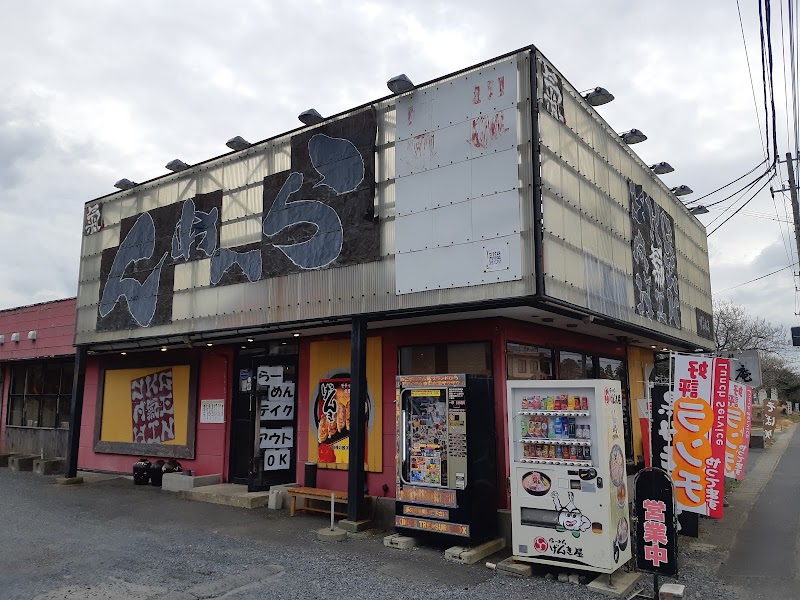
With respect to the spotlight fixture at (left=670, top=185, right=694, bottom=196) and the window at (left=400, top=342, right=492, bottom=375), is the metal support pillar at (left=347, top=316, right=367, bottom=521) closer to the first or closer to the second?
the window at (left=400, top=342, right=492, bottom=375)

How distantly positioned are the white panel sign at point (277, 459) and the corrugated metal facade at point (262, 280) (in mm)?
2874

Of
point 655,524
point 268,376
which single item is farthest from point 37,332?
point 655,524

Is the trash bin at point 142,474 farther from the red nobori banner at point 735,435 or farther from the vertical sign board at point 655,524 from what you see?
the red nobori banner at point 735,435

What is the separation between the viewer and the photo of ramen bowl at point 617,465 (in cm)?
751

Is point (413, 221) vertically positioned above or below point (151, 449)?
above

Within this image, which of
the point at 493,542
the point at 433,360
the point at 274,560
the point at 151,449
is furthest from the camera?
the point at 151,449

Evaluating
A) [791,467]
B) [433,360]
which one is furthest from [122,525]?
[791,467]

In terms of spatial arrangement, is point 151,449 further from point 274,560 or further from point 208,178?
point 274,560

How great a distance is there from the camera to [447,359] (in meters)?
10.9

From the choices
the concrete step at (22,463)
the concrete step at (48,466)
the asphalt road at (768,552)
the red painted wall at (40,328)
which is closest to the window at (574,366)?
the asphalt road at (768,552)

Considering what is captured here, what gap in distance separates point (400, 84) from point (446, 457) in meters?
6.20

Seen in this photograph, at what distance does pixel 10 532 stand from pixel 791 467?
21789 millimetres

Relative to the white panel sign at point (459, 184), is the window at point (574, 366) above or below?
below

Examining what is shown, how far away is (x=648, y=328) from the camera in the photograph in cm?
1338
